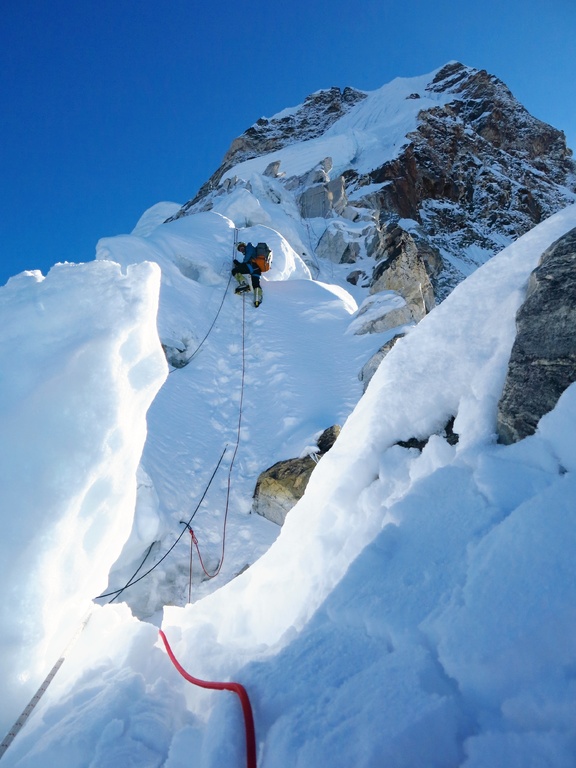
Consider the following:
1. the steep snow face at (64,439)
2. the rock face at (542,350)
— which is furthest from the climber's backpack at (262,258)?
the rock face at (542,350)

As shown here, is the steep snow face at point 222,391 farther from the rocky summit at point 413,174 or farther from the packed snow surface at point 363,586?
the rocky summit at point 413,174

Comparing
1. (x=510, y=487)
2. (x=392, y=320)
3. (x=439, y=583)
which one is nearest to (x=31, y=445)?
(x=439, y=583)

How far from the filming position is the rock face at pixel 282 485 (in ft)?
16.0

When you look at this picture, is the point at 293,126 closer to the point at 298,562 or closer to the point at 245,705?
the point at 298,562

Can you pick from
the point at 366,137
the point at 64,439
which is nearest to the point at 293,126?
the point at 366,137

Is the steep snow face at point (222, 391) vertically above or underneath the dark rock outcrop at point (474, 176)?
underneath

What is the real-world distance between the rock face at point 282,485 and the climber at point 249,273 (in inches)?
237

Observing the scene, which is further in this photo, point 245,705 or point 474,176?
point 474,176

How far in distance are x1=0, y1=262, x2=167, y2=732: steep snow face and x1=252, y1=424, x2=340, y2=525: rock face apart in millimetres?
2172

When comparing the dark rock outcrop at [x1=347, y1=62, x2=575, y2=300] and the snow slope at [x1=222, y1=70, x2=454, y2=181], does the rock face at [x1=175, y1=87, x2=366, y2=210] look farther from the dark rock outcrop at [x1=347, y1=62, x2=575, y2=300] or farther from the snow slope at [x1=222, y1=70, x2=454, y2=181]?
the dark rock outcrop at [x1=347, y1=62, x2=575, y2=300]

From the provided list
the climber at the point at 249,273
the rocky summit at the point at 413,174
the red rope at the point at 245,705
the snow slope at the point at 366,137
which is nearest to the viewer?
the red rope at the point at 245,705

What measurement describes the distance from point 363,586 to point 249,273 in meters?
10.2

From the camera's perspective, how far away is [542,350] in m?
1.69

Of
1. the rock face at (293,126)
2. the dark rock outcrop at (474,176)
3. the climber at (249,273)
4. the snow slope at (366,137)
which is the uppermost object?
the rock face at (293,126)
